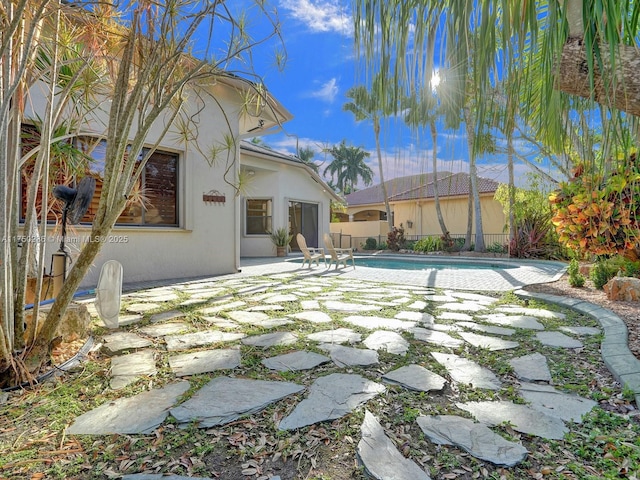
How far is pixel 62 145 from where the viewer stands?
3.53 m

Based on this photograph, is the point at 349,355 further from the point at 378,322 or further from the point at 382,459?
the point at 382,459

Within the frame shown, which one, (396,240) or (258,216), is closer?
(258,216)

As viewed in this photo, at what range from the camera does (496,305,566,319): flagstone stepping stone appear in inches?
157

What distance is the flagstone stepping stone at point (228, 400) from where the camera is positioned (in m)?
1.79

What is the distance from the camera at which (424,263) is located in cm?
1339

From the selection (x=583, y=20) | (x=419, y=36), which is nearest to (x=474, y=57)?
(x=419, y=36)

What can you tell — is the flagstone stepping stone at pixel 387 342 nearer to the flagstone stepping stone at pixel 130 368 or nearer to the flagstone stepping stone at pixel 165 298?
the flagstone stepping stone at pixel 130 368

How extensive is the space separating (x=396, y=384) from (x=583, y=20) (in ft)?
6.63

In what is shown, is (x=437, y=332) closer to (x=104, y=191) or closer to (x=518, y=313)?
(x=518, y=313)

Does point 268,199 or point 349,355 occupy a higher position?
point 268,199

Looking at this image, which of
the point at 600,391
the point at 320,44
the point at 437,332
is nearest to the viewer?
the point at 320,44

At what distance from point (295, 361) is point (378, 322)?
136cm

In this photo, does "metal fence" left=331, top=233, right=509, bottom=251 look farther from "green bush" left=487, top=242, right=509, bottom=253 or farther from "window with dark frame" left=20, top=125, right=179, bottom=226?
"window with dark frame" left=20, top=125, right=179, bottom=226

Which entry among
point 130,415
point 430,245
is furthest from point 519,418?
point 430,245
